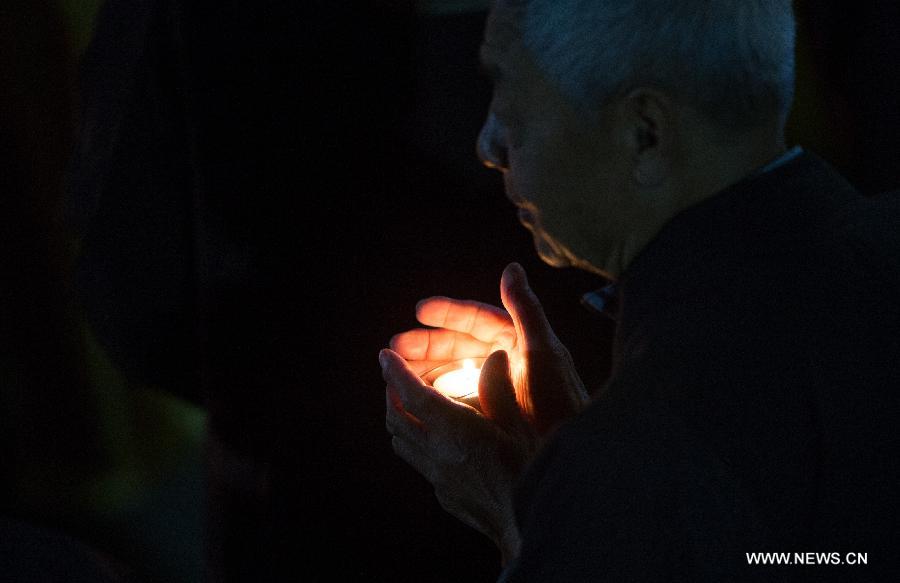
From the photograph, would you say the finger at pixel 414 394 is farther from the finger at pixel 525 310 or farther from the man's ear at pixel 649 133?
the man's ear at pixel 649 133

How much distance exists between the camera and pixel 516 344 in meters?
1.31

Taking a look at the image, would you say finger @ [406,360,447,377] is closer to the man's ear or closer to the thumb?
the thumb

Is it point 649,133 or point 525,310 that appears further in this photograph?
point 525,310

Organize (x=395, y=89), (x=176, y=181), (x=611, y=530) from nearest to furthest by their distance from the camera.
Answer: (x=611, y=530) → (x=395, y=89) → (x=176, y=181)

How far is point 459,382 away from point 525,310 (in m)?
0.14

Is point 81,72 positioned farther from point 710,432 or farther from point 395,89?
point 710,432

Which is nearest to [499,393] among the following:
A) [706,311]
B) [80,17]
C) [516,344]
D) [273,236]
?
[516,344]

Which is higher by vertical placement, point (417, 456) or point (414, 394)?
point (414, 394)

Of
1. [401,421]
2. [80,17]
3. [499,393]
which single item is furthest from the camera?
[80,17]

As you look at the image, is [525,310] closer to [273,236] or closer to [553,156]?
[553,156]

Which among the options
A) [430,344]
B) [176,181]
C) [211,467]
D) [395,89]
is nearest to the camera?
[430,344]

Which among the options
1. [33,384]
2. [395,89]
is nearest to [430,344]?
[395,89]

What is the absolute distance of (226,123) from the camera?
4.57 feet

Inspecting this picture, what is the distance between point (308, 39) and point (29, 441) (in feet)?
3.22
